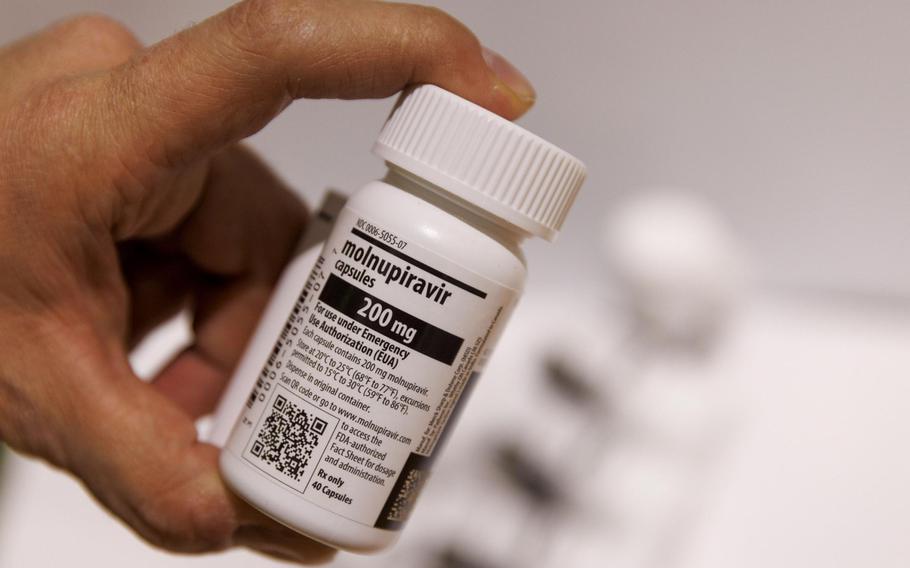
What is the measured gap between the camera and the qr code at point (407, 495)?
1.28 ft

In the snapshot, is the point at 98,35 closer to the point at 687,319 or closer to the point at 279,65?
the point at 279,65

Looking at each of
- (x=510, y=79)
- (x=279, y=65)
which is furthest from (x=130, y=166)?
(x=510, y=79)

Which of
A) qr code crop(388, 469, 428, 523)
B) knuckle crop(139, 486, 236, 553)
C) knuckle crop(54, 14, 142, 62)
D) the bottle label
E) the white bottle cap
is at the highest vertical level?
the white bottle cap

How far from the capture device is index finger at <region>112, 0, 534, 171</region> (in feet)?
1.22

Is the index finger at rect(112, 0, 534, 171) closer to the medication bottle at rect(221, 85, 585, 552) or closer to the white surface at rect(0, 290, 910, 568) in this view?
the medication bottle at rect(221, 85, 585, 552)

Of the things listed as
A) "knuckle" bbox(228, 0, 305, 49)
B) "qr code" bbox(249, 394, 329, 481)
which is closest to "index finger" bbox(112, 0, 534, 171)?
"knuckle" bbox(228, 0, 305, 49)

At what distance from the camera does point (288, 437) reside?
1.22ft

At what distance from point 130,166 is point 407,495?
0.21m

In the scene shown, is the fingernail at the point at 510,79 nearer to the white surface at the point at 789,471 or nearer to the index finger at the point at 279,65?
the index finger at the point at 279,65

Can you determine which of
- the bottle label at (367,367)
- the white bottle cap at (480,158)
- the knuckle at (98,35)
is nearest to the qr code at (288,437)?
the bottle label at (367,367)

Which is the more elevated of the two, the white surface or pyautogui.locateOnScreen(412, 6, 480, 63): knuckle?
pyautogui.locateOnScreen(412, 6, 480, 63): knuckle

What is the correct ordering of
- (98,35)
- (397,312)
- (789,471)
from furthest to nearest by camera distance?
1. (789,471)
2. (98,35)
3. (397,312)

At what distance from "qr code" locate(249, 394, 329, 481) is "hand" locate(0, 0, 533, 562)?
59mm

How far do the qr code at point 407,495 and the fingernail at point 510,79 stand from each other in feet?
0.62
